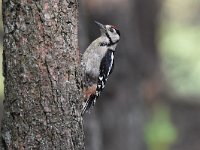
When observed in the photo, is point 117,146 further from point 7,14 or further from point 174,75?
point 174,75

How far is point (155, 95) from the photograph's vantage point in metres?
12.7

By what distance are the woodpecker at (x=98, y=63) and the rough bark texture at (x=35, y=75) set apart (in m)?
2.01

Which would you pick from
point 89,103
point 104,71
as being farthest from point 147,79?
point 89,103

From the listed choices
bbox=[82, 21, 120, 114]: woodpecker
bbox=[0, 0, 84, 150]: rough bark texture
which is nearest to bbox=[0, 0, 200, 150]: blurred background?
bbox=[82, 21, 120, 114]: woodpecker

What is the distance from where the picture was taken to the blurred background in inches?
354

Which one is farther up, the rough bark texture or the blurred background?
the rough bark texture

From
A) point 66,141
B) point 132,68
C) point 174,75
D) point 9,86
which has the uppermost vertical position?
point 9,86

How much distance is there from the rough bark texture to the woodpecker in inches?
79.3

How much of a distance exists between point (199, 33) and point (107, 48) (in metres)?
Answer: 12.3

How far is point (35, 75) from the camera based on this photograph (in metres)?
3.99

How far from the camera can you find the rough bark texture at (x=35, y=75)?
3.98 meters

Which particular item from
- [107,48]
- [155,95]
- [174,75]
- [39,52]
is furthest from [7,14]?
[174,75]

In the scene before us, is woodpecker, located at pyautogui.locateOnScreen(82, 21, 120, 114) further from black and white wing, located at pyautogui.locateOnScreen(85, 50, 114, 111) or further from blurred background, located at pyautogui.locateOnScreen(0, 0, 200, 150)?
blurred background, located at pyautogui.locateOnScreen(0, 0, 200, 150)

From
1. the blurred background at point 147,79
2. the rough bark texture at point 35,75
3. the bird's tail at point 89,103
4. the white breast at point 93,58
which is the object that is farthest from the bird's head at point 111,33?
the rough bark texture at point 35,75
